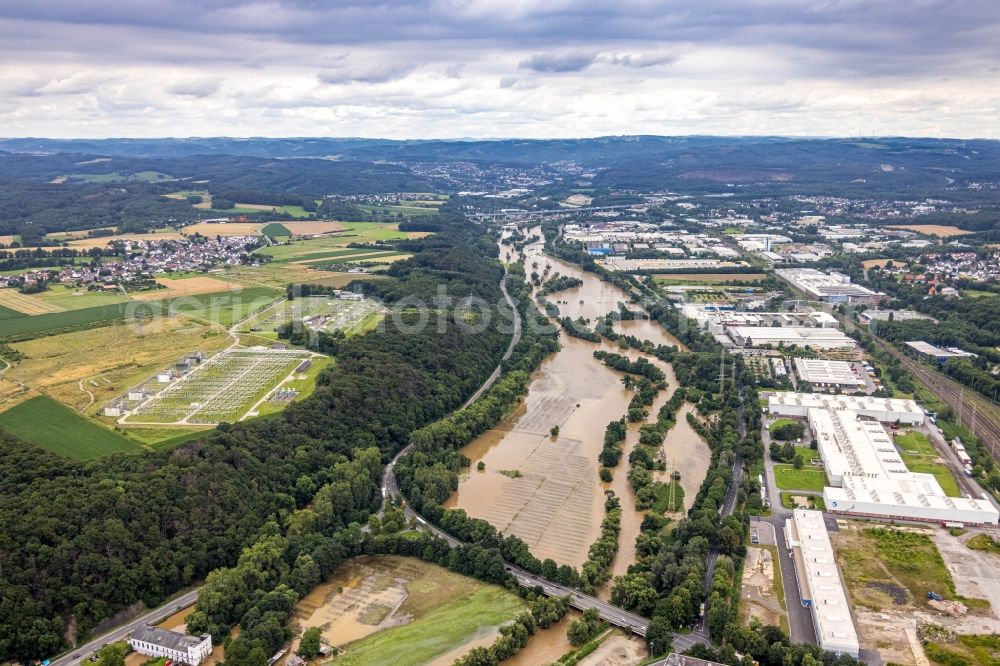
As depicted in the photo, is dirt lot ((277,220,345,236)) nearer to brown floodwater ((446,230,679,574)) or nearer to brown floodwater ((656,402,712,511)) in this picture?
brown floodwater ((446,230,679,574))

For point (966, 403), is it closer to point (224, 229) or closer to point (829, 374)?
point (829, 374)

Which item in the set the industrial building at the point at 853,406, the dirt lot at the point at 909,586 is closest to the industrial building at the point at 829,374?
the industrial building at the point at 853,406

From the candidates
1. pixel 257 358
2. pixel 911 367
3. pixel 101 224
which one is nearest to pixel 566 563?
pixel 257 358

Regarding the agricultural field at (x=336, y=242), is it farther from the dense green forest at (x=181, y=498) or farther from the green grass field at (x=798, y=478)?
the green grass field at (x=798, y=478)

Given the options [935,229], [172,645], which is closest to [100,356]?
[172,645]

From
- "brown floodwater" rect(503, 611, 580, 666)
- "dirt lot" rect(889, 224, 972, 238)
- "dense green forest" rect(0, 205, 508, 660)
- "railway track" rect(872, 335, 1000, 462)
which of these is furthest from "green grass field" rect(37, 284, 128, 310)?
"dirt lot" rect(889, 224, 972, 238)

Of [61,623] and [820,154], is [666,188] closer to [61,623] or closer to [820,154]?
[820,154]
